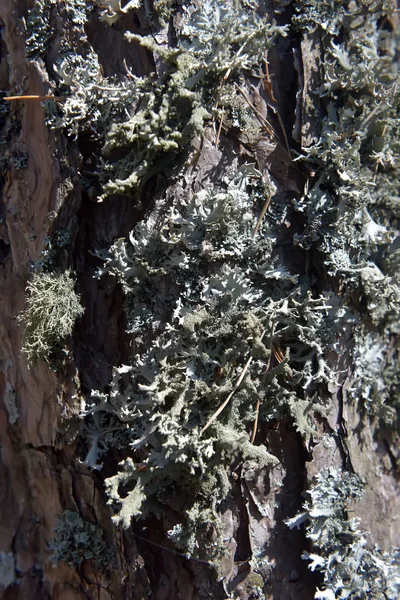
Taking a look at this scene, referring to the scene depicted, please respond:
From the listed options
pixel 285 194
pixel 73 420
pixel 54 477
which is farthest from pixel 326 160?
pixel 54 477

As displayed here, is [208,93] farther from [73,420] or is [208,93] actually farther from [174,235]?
[73,420]

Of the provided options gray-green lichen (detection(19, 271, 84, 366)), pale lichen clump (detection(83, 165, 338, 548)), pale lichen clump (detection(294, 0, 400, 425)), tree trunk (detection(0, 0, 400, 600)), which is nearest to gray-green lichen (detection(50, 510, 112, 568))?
tree trunk (detection(0, 0, 400, 600))

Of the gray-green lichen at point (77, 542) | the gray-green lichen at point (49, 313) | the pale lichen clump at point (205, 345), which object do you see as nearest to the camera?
the pale lichen clump at point (205, 345)

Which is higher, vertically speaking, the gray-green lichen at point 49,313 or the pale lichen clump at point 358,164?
the pale lichen clump at point 358,164

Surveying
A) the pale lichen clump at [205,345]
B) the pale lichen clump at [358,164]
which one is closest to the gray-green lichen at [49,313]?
the pale lichen clump at [205,345]

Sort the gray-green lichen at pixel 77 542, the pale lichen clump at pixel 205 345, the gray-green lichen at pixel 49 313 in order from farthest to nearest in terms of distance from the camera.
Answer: the gray-green lichen at pixel 77 542 → the gray-green lichen at pixel 49 313 → the pale lichen clump at pixel 205 345

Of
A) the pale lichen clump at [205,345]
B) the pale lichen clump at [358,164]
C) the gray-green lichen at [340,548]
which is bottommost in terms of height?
the gray-green lichen at [340,548]

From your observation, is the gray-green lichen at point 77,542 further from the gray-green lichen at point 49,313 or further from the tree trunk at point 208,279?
the gray-green lichen at point 49,313

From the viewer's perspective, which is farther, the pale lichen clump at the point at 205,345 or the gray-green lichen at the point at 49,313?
the gray-green lichen at the point at 49,313

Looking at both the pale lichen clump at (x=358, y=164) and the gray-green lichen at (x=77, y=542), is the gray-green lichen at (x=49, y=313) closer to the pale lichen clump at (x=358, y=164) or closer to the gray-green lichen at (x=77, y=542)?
the gray-green lichen at (x=77, y=542)
